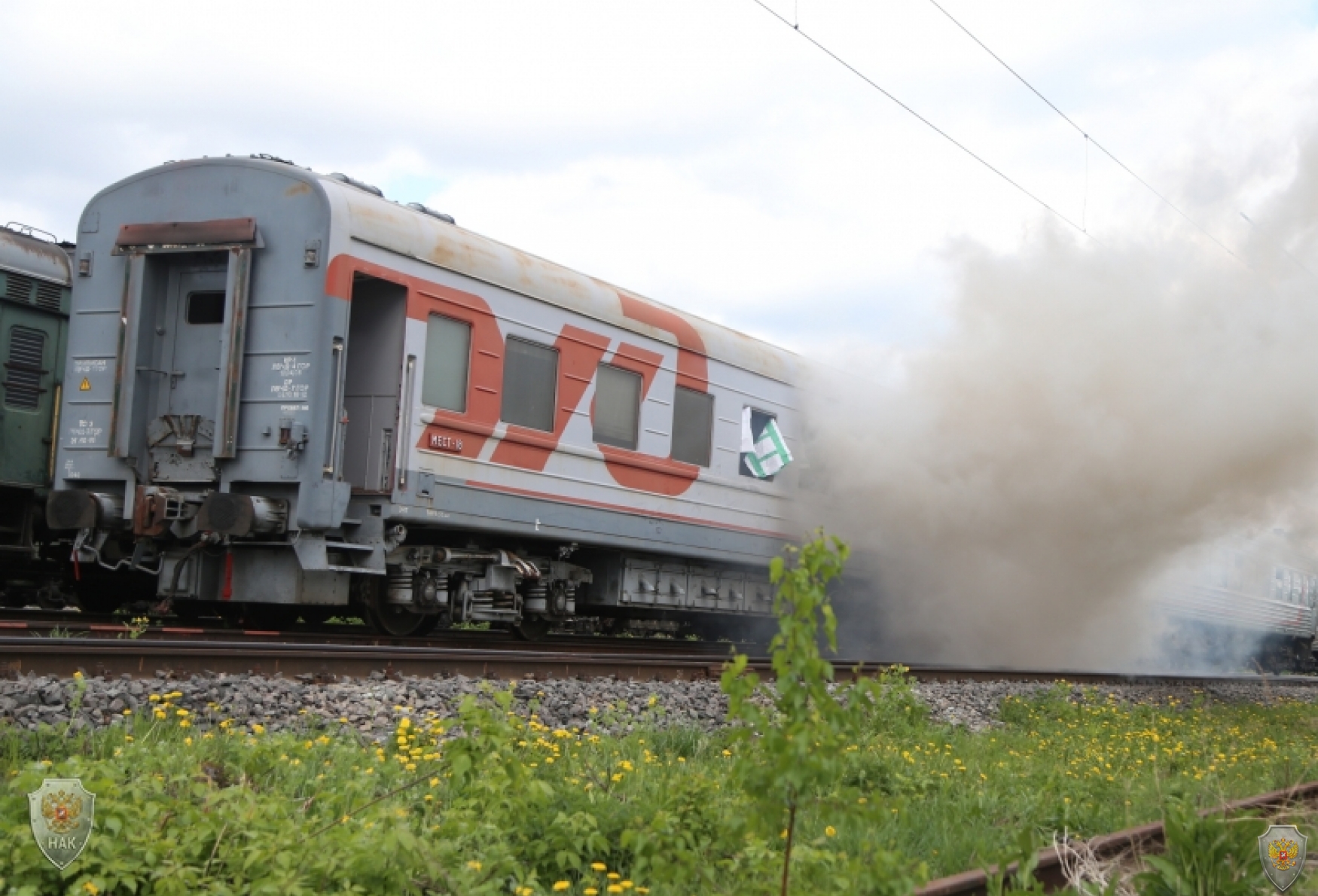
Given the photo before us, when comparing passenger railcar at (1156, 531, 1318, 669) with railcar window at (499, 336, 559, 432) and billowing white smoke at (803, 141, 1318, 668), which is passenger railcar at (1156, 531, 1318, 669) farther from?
railcar window at (499, 336, 559, 432)

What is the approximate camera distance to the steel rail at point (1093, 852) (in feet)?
12.6

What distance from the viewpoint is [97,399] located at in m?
10.2

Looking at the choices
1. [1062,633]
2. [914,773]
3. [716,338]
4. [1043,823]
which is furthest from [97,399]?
[1062,633]

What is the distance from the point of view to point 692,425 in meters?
12.8

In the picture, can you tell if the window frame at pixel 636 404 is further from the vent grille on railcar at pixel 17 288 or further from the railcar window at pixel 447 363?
the vent grille on railcar at pixel 17 288

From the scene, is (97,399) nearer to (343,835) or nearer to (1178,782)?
(343,835)

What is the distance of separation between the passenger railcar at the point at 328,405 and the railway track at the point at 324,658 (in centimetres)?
43

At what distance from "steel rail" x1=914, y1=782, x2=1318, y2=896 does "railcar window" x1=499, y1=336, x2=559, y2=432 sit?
6497 mm

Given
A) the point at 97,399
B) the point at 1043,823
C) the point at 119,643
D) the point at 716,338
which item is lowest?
the point at 1043,823

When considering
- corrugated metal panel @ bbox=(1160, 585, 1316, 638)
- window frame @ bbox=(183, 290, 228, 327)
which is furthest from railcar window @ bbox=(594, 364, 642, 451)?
corrugated metal panel @ bbox=(1160, 585, 1316, 638)

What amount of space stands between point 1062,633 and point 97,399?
40.1 ft

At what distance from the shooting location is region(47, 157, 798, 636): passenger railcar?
945 cm

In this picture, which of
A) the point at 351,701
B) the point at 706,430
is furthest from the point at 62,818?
the point at 706,430

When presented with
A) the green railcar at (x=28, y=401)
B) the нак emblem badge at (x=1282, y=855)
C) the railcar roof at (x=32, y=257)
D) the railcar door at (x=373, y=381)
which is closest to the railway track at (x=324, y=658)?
the railcar door at (x=373, y=381)
